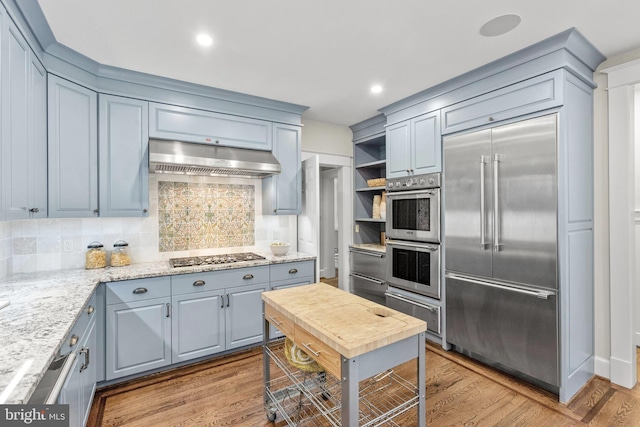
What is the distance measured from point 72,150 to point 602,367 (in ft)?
15.3

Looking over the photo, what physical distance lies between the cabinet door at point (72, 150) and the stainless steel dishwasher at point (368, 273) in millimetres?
3018

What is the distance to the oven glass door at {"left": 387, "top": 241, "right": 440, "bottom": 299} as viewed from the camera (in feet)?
10.5

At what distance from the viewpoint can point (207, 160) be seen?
2.96 m

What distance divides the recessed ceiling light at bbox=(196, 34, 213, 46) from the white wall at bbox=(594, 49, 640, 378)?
10.2ft

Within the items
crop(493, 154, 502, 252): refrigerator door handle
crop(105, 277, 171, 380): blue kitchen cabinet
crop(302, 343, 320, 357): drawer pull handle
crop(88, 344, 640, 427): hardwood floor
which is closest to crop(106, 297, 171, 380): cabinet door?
crop(105, 277, 171, 380): blue kitchen cabinet

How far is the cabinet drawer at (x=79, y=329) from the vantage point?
4.86ft

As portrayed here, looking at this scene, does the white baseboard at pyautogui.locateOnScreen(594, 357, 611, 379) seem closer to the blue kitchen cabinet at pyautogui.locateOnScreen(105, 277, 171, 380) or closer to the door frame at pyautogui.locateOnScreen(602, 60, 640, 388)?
the door frame at pyautogui.locateOnScreen(602, 60, 640, 388)

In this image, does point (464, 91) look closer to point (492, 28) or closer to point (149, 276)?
point (492, 28)

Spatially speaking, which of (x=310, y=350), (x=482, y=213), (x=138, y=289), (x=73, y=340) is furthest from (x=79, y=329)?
(x=482, y=213)

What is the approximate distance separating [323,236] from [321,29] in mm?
4604

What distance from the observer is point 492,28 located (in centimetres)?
215

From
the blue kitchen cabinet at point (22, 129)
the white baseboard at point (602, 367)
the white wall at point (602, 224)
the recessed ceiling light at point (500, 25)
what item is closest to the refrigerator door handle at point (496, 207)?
the white wall at point (602, 224)

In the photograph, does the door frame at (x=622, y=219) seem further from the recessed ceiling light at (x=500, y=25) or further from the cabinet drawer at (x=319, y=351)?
the cabinet drawer at (x=319, y=351)

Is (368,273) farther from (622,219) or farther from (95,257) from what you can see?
(95,257)
